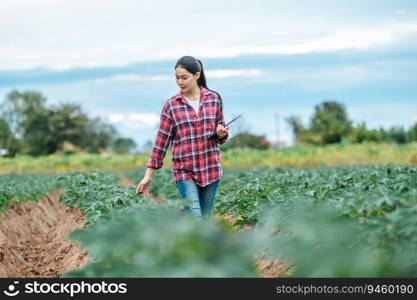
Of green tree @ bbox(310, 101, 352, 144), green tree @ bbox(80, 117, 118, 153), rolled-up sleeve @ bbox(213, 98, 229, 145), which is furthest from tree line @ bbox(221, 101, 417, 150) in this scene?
rolled-up sleeve @ bbox(213, 98, 229, 145)

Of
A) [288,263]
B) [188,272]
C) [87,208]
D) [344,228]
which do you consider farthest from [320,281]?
[87,208]

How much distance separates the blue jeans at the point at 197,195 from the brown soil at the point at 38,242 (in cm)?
112

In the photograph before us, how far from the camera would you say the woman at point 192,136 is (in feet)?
20.7

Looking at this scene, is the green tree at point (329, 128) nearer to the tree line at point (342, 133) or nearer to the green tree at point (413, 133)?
the tree line at point (342, 133)

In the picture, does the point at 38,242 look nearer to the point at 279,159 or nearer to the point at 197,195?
the point at 197,195

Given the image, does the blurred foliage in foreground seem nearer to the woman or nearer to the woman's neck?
the woman

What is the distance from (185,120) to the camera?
20.7ft

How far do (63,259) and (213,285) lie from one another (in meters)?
5.24

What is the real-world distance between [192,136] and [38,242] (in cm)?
626

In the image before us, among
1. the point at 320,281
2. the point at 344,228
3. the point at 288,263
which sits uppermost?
the point at 344,228

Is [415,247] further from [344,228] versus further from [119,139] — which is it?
[119,139]

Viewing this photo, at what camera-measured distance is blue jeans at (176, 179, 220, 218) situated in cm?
614

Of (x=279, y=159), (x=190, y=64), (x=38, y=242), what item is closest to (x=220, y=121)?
(x=190, y=64)

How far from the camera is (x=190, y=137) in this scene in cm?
632
